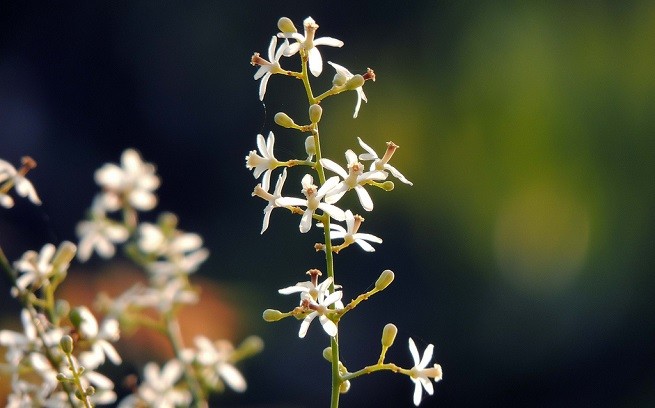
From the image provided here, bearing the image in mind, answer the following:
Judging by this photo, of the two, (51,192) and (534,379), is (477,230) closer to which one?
(534,379)

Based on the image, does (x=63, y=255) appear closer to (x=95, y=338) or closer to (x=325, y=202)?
(x=95, y=338)

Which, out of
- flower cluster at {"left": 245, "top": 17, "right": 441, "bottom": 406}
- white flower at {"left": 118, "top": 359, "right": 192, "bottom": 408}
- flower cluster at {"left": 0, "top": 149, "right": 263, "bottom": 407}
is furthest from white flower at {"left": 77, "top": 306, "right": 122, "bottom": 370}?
flower cluster at {"left": 245, "top": 17, "right": 441, "bottom": 406}

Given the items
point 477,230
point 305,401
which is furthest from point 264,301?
point 477,230

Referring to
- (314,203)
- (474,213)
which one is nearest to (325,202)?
(314,203)

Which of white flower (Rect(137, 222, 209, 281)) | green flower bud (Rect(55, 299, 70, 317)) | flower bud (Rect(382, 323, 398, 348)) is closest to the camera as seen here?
flower bud (Rect(382, 323, 398, 348))

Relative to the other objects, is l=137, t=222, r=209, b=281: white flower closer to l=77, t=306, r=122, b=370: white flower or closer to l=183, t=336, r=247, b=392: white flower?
l=183, t=336, r=247, b=392: white flower
